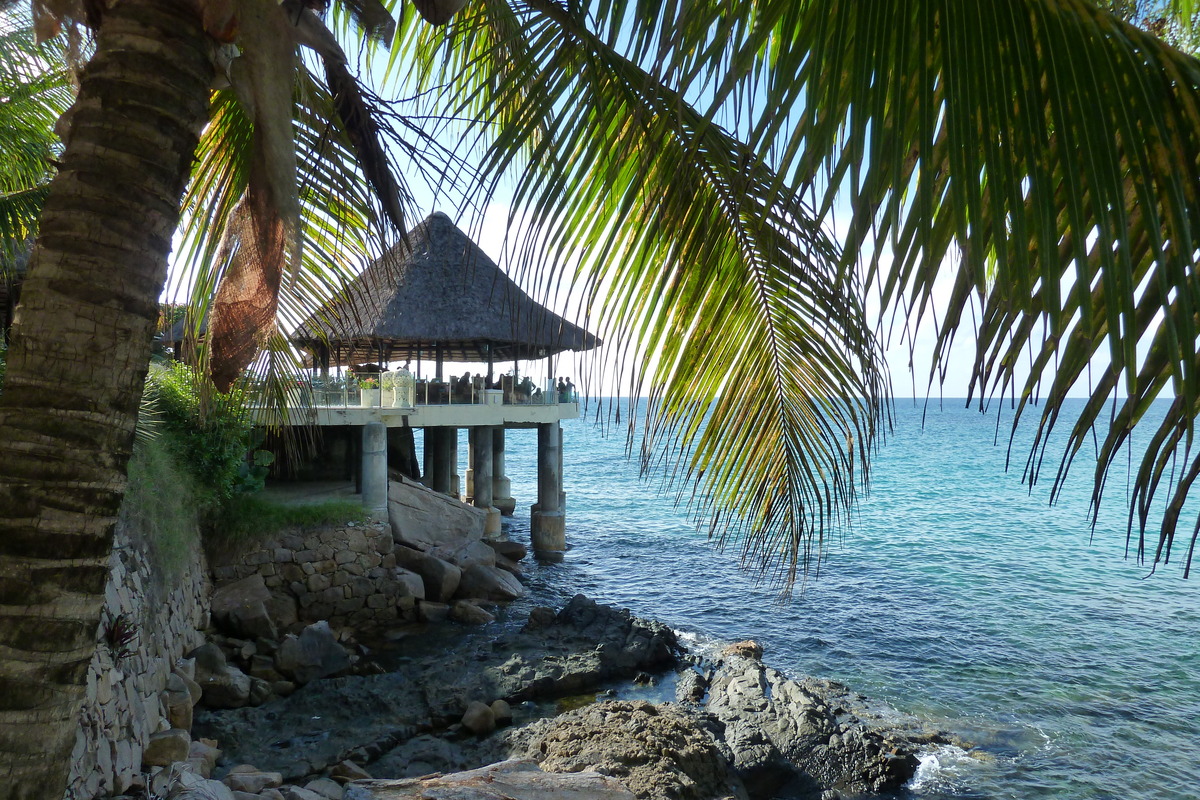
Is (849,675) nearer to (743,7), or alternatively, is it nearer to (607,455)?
(743,7)

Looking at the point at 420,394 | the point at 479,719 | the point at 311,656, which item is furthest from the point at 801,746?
the point at 420,394

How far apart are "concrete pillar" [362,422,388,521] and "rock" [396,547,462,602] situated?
30.8 inches

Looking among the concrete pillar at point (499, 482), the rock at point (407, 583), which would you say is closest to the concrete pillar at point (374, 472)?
the rock at point (407, 583)

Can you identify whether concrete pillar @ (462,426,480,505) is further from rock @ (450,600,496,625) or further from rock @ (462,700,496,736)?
rock @ (462,700,496,736)

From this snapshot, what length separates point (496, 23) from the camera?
2.30 metres

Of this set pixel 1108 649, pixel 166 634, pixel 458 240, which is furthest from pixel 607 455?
pixel 166 634

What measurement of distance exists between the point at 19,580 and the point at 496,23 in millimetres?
1843

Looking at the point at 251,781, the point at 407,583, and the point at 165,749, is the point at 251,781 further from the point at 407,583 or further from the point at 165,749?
the point at 407,583

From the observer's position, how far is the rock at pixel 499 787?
4.94 meters

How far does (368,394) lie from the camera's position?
1378 cm

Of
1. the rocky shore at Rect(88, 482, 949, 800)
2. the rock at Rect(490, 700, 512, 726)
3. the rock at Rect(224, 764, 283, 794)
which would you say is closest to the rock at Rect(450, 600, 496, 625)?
the rocky shore at Rect(88, 482, 949, 800)

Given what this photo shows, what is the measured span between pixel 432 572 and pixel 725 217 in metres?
11.8

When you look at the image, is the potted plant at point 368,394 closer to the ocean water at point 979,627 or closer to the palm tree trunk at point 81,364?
the ocean water at point 979,627

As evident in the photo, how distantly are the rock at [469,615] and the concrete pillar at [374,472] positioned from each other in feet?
6.85
